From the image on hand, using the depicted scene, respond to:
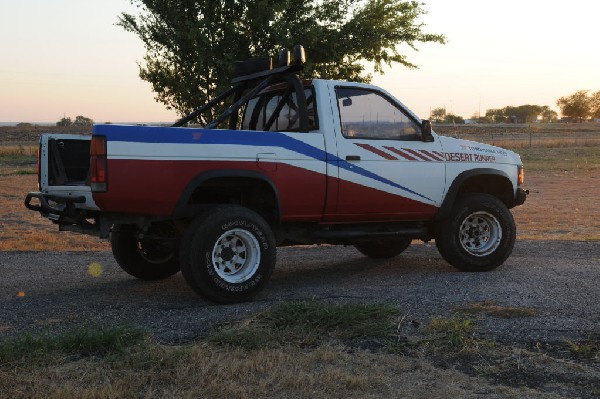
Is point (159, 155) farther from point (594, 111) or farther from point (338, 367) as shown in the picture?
point (594, 111)

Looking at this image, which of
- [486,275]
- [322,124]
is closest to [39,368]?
[322,124]

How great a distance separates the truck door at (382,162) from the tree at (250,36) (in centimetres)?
740

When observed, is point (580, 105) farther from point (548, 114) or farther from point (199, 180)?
point (199, 180)

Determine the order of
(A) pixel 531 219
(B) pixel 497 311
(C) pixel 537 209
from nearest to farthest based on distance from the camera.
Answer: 1. (B) pixel 497 311
2. (A) pixel 531 219
3. (C) pixel 537 209

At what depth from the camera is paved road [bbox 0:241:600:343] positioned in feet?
19.0

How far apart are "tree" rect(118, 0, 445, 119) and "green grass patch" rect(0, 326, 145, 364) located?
10171mm

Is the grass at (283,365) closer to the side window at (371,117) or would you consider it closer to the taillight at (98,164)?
the taillight at (98,164)

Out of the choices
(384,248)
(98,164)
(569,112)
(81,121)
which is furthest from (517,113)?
(98,164)

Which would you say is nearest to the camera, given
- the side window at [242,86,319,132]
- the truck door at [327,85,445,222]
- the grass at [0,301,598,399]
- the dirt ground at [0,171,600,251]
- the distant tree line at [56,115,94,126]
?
the grass at [0,301,598,399]

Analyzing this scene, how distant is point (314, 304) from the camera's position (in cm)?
593

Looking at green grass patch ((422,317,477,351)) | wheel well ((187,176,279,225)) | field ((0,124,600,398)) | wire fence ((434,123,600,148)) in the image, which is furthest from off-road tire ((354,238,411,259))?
wire fence ((434,123,600,148))

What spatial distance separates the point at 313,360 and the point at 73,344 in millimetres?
1665

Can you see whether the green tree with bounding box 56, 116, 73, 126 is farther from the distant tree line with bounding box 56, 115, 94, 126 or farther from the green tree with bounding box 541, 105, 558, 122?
the green tree with bounding box 541, 105, 558, 122

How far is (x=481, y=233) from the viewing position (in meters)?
8.48
